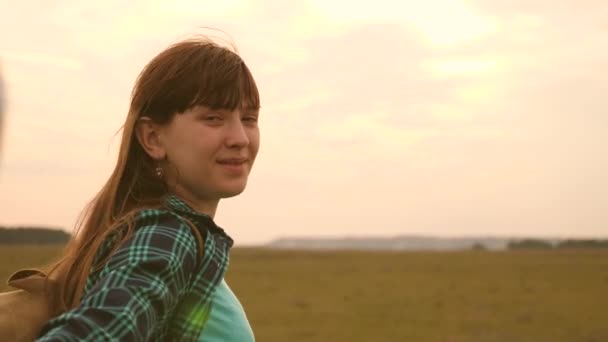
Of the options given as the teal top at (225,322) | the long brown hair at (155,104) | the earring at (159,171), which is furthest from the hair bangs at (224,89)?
the teal top at (225,322)

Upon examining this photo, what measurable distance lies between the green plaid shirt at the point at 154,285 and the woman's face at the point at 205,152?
0.05 m

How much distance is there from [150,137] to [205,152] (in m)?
0.11

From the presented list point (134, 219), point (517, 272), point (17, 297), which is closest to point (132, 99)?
point (134, 219)

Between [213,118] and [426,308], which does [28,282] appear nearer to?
[213,118]

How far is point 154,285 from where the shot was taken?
1.03 m

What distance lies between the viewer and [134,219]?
1.18 m

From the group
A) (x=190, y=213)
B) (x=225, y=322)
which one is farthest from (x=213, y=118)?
(x=225, y=322)

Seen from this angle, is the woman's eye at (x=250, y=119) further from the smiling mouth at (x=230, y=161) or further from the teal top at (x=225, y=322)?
the teal top at (x=225, y=322)

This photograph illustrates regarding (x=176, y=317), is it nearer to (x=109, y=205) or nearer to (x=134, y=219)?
(x=134, y=219)

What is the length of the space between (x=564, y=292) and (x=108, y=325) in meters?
23.3

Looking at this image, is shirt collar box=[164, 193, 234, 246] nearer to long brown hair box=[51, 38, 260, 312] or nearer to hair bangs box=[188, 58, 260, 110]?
long brown hair box=[51, 38, 260, 312]

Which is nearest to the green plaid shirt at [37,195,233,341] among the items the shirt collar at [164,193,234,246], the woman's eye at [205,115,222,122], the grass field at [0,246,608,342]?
the shirt collar at [164,193,234,246]

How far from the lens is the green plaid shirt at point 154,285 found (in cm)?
96

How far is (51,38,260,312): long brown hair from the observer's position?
4.26 feet
